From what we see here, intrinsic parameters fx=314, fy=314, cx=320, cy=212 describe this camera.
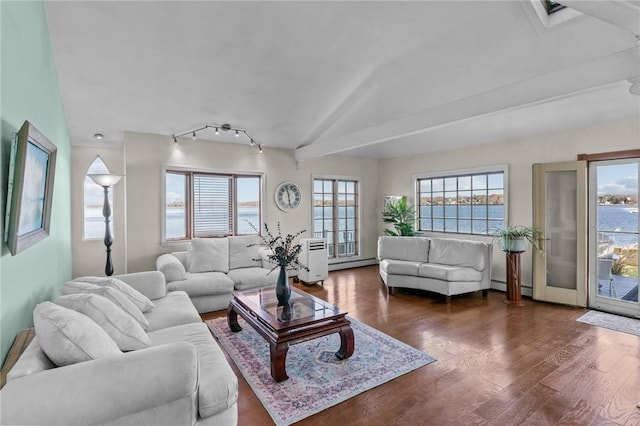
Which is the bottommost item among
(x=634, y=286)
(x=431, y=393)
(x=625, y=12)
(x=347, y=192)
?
(x=431, y=393)

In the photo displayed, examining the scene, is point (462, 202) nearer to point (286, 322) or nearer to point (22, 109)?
point (286, 322)

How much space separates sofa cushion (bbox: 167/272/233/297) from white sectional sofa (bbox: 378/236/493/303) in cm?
251

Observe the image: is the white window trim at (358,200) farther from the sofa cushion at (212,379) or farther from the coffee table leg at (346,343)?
the sofa cushion at (212,379)

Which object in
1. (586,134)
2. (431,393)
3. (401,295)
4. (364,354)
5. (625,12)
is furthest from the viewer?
(401,295)

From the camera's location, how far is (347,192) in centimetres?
711

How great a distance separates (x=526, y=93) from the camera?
278 cm

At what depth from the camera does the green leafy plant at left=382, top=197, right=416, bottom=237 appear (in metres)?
6.24

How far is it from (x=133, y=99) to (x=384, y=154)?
484 centimetres

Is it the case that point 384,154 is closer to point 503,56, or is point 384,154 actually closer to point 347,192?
point 347,192

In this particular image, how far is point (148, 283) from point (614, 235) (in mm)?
5726

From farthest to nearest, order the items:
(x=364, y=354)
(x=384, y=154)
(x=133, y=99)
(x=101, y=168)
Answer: (x=384, y=154) → (x=101, y=168) → (x=133, y=99) → (x=364, y=354)

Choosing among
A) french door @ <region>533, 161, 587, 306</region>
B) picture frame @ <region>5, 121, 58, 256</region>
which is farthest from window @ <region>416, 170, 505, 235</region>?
picture frame @ <region>5, 121, 58, 256</region>

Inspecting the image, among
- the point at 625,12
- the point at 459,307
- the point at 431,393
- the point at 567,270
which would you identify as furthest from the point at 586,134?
the point at 431,393

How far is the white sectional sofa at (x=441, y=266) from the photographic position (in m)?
4.60
